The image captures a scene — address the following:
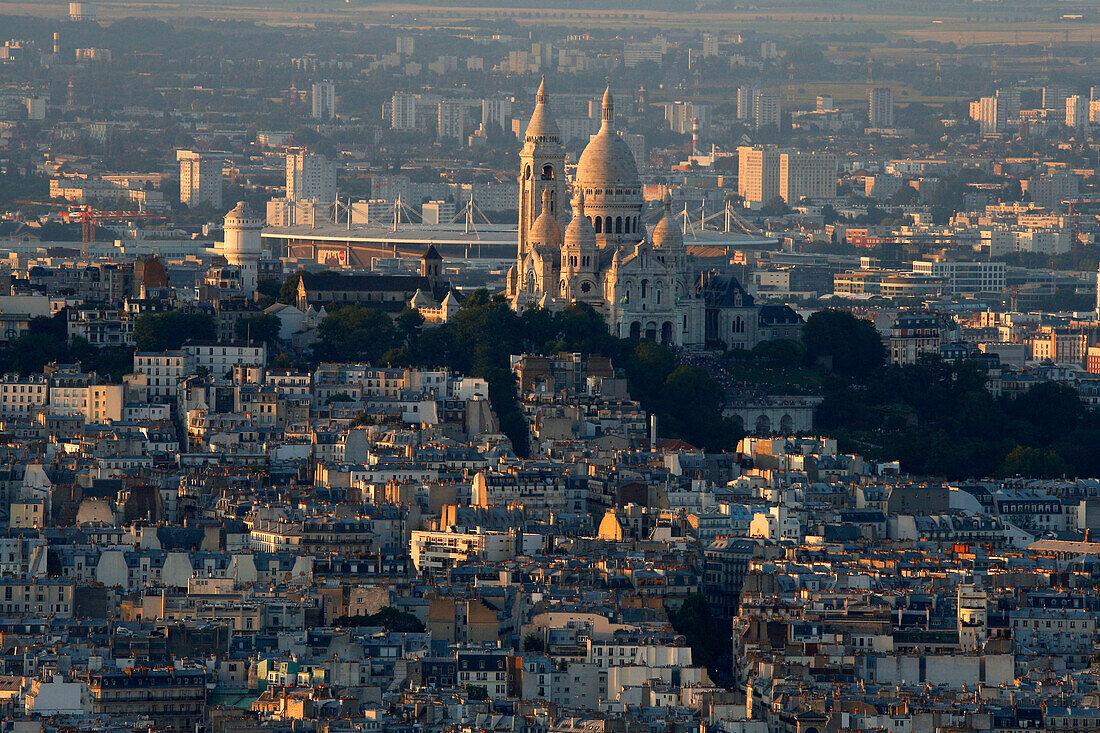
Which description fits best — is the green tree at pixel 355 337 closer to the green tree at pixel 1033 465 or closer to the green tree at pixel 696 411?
the green tree at pixel 696 411

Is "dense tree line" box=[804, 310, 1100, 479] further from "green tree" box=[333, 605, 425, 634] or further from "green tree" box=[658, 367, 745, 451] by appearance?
"green tree" box=[333, 605, 425, 634]

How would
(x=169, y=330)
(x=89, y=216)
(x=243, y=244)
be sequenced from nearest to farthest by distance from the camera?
(x=169, y=330)
(x=243, y=244)
(x=89, y=216)

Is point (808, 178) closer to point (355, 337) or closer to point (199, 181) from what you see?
point (199, 181)

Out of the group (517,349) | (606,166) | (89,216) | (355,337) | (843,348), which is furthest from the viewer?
(89,216)

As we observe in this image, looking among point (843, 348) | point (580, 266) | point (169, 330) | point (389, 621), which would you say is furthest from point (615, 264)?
point (389, 621)

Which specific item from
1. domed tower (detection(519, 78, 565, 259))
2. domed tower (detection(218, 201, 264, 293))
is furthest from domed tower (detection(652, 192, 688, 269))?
domed tower (detection(218, 201, 264, 293))

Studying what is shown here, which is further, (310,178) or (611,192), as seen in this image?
(310,178)

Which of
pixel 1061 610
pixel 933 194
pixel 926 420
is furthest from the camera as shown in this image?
pixel 933 194

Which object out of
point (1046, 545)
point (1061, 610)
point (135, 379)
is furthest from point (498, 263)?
point (1061, 610)

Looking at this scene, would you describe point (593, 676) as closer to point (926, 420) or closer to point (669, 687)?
point (669, 687)
